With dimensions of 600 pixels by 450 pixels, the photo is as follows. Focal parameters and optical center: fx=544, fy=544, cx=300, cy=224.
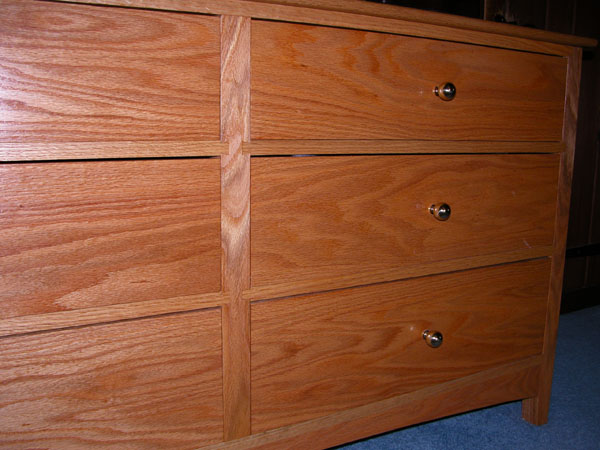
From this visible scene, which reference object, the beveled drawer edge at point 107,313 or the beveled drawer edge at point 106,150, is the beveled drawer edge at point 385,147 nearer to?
the beveled drawer edge at point 106,150

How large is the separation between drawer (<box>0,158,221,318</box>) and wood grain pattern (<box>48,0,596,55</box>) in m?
0.21

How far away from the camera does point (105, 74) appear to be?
27.8 inches

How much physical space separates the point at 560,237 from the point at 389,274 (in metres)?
0.46

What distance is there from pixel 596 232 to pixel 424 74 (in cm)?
143

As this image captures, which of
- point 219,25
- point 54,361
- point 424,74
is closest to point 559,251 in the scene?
point 424,74

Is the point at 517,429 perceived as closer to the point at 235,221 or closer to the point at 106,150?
the point at 235,221

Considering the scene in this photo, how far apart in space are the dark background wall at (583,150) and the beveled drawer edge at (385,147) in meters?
0.74

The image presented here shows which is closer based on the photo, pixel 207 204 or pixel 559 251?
pixel 207 204

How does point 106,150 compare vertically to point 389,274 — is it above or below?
above

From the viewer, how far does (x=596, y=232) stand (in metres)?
2.02

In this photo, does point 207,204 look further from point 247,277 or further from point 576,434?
point 576,434

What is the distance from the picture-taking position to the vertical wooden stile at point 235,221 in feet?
2.54

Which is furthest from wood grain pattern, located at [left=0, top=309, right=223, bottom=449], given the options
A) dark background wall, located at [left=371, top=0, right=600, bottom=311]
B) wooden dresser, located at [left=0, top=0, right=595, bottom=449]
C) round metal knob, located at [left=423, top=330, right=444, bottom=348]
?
dark background wall, located at [left=371, top=0, right=600, bottom=311]

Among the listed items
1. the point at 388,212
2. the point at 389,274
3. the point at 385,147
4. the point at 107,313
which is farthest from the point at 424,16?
the point at 107,313
